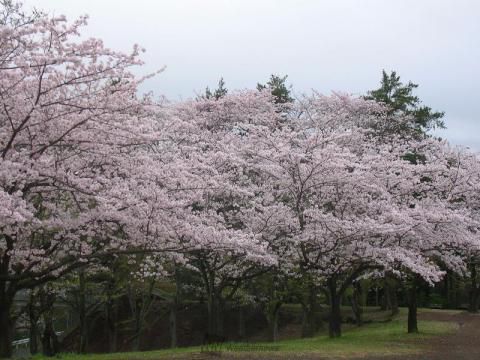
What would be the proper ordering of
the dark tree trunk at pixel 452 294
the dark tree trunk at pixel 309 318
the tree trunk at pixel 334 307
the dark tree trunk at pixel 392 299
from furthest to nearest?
the dark tree trunk at pixel 452 294, the dark tree trunk at pixel 392 299, the dark tree trunk at pixel 309 318, the tree trunk at pixel 334 307

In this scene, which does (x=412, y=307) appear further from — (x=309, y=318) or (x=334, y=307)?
(x=309, y=318)

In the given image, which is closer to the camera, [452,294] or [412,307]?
[412,307]

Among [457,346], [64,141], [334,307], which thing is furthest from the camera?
[334,307]

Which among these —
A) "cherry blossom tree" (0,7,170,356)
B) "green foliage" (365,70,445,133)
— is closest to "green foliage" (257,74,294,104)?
"green foliage" (365,70,445,133)

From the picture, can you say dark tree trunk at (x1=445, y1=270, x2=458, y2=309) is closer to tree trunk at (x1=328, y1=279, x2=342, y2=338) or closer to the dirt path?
the dirt path

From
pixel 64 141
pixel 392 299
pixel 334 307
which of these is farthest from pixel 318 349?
pixel 392 299

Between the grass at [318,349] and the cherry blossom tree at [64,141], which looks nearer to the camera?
the cherry blossom tree at [64,141]

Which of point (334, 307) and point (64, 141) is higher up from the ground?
point (64, 141)

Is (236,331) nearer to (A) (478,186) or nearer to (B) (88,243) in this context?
(A) (478,186)

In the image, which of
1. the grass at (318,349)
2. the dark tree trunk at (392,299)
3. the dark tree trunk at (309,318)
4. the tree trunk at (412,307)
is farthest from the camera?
the dark tree trunk at (392,299)

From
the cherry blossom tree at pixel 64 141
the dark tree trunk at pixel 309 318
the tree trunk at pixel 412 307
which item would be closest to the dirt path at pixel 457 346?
the tree trunk at pixel 412 307

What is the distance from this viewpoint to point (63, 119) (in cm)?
895

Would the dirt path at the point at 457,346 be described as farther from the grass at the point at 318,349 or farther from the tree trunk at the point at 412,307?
the tree trunk at the point at 412,307

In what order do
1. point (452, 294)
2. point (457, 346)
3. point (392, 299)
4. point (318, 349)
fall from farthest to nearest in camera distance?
1. point (452, 294)
2. point (392, 299)
3. point (457, 346)
4. point (318, 349)
